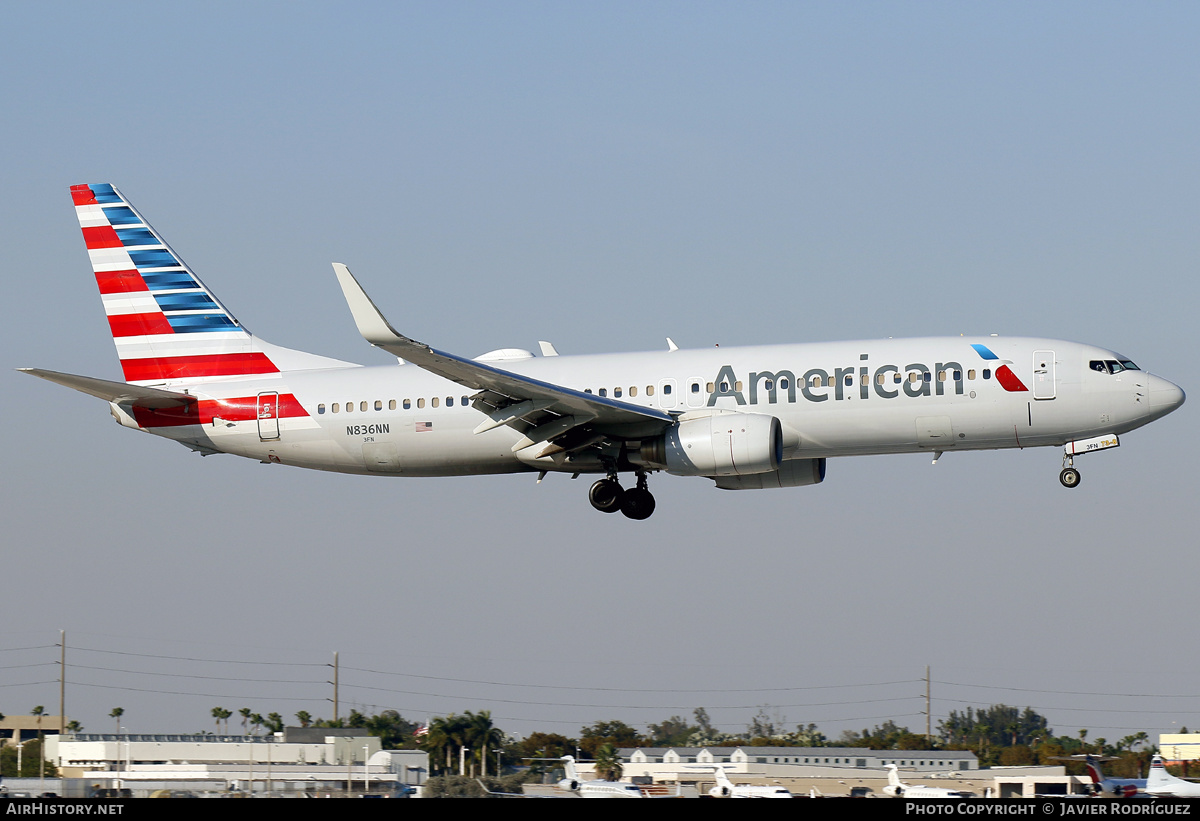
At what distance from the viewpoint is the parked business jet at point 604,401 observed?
3469cm

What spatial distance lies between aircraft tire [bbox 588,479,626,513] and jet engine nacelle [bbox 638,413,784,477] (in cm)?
308

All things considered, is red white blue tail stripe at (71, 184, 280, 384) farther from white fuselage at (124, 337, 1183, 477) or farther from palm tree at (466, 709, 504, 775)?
palm tree at (466, 709, 504, 775)

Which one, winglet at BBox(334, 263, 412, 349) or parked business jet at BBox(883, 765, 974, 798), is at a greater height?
winglet at BBox(334, 263, 412, 349)

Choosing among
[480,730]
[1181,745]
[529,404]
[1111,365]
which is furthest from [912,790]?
[1181,745]

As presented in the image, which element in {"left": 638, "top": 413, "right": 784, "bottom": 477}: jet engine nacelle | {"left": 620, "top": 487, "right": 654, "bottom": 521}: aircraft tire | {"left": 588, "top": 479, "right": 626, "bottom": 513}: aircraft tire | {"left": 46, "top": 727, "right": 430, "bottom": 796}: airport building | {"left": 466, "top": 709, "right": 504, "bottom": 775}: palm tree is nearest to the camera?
{"left": 638, "top": 413, "right": 784, "bottom": 477}: jet engine nacelle

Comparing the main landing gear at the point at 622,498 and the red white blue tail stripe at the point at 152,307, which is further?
the red white blue tail stripe at the point at 152,307

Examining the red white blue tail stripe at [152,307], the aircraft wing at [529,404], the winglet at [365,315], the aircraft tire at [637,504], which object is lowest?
the aircraft tire at [637,504]

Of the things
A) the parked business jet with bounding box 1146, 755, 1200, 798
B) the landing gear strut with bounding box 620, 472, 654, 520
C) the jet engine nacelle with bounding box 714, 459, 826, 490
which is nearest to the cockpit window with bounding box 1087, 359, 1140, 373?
the jet engine nacelle with bounding box 714, 459, 826, 490

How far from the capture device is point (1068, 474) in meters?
35.8

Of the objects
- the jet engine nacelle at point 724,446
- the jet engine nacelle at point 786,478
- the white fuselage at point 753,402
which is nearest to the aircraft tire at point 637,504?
the white fuselage at point 753,402

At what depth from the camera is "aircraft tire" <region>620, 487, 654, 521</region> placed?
3906 centimetres

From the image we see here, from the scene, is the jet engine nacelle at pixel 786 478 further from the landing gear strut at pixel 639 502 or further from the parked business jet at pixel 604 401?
the landing gear strut at pixel 639 502

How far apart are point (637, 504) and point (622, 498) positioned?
50 cm

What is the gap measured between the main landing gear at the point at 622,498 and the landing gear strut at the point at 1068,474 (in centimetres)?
1139
